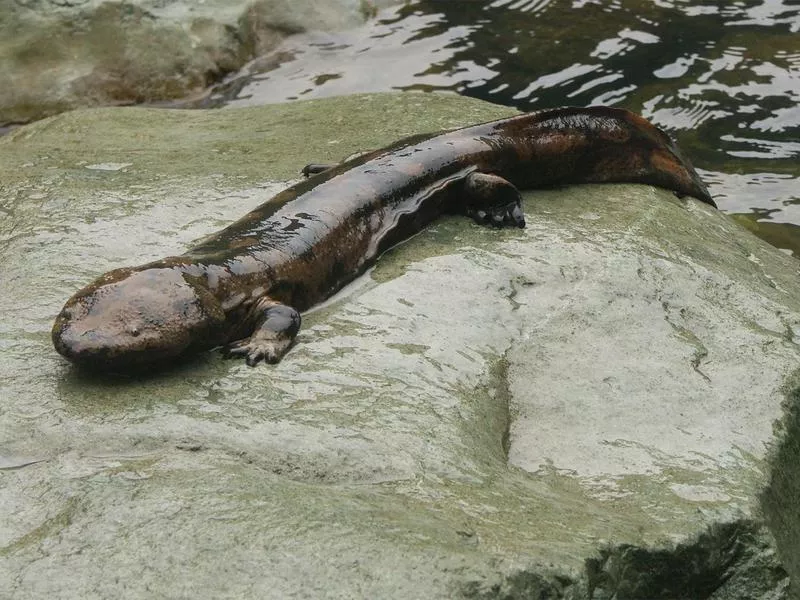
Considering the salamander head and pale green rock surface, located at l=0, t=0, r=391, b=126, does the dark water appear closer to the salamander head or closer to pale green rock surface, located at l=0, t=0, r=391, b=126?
pale green rock surface, located at l=0, t=0, r=391, b=126

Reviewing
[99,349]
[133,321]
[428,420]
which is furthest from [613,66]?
[99,349]

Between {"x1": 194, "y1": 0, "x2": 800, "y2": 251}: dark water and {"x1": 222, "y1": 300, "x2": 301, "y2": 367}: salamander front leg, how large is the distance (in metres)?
5.04

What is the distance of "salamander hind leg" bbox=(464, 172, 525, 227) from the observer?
5.92m

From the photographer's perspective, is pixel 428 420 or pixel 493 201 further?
pixel 493 201

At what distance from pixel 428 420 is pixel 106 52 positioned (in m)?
6.78

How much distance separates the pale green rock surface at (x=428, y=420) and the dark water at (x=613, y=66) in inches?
121

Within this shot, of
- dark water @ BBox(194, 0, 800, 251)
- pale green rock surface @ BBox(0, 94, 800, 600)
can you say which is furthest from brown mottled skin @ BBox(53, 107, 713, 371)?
dark water @ BBox(194, 0, 800, 251)

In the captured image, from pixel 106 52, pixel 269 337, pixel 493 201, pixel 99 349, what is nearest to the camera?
pixel 99 349

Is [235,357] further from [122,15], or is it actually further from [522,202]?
[122,15]

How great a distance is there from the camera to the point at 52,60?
9.53 meters

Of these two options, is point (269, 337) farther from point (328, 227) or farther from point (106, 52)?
point (106, 52)

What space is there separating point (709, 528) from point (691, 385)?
1089mm

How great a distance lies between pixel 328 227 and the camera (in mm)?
5320


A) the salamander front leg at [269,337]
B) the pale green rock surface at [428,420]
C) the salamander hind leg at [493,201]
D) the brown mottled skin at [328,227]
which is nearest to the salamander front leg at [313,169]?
the pale green rock surface at [428,420]
